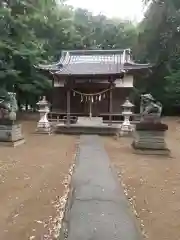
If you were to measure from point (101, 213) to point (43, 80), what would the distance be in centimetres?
1858

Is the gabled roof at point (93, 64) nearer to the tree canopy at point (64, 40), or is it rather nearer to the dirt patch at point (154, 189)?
the tree canopy at point (64, 40)

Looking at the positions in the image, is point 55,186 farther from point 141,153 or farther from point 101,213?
point 141,153

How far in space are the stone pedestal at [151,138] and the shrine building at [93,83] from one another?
7250 mm

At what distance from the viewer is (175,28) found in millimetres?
20203

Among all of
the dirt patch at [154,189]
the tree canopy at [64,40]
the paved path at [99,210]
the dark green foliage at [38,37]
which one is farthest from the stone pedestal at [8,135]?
the dark green foliage at [38,37]

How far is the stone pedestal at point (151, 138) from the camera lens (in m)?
9.18

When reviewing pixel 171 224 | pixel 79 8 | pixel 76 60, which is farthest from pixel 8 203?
pixel 79 8

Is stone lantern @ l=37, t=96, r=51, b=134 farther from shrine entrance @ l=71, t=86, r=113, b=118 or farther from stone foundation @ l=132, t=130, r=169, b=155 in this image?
stone foundation @ l=132, t=130, r=169, b=155

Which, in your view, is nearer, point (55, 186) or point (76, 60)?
point (55, 186)

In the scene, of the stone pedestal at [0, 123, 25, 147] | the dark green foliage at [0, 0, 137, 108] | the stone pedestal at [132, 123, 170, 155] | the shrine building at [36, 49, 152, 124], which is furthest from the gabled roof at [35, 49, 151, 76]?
the stone pedestal at [132, 123, 170, 155]

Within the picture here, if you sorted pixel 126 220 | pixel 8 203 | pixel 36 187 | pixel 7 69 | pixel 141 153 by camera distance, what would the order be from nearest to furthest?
pixel 126 220 < pixel 8 203 < pixel 36 187 < pixel 141 153 < pixel 7 69

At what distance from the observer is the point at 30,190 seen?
5.16 metres

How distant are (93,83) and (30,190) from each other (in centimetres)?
1336

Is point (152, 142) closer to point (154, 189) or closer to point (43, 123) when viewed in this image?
point (154, 189)
